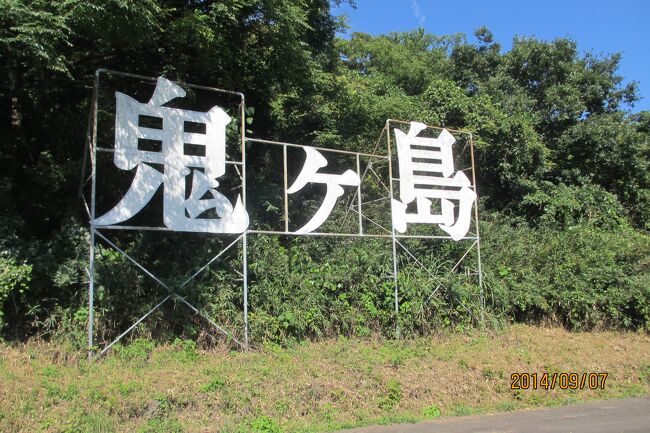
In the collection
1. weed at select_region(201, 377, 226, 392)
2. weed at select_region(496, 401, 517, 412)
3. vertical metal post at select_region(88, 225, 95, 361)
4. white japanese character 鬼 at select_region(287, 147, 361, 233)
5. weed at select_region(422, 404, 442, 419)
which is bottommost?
weed at select_region(496, 401, 517, 412)

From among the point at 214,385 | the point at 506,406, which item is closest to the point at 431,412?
the point at 506,406

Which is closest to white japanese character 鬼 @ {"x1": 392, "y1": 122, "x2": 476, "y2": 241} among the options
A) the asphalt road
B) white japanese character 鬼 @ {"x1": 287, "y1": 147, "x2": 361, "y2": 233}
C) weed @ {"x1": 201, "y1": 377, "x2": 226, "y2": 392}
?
white japanese character 鬼 @ {"x1": 287, "y1": 147, "x2": 361, "y2": 233}

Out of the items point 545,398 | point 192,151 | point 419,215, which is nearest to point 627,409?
point 545,398

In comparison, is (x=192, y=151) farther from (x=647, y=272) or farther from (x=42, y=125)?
(x=647, y=272)

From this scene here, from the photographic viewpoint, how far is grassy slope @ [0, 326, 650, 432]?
551cm

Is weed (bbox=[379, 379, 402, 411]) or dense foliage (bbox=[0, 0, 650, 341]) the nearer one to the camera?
weed (bbox=[379, 379, 402, 411])

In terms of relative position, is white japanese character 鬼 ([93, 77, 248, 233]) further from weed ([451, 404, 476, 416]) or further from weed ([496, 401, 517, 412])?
weed ([496, 401, 517, 412])

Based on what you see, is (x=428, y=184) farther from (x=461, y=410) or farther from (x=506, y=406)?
(x=461, y=410)

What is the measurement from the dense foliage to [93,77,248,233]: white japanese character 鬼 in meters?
1.00

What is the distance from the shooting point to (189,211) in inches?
301

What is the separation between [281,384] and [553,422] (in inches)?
128

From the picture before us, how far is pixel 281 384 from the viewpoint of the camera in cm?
637
